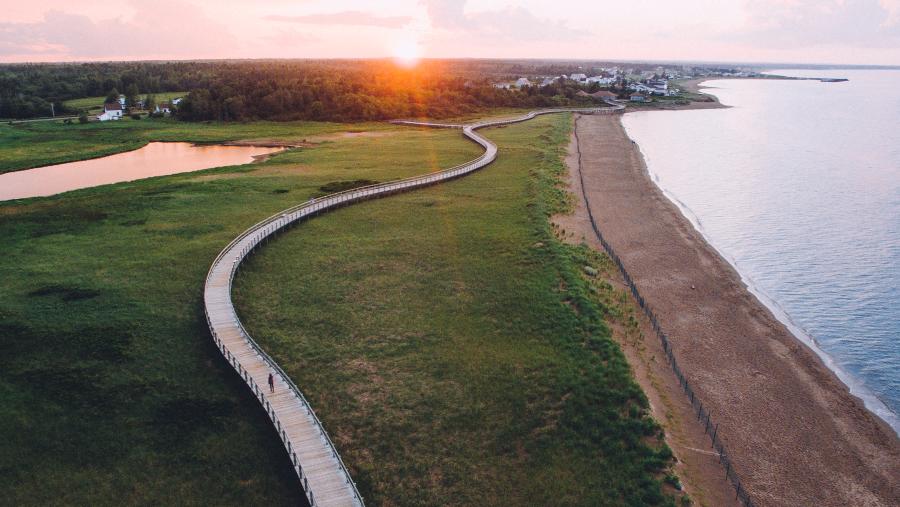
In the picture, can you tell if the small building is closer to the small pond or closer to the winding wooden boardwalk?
the small pond

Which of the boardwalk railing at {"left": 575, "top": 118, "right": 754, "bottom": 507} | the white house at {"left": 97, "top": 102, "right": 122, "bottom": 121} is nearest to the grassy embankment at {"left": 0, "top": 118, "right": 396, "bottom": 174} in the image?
the white house at {"left": 97, "top": 102, "right": 122, "bottom": 121}

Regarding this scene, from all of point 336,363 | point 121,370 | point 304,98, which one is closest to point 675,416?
point 336,363

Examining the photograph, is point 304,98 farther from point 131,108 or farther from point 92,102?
point 92,102

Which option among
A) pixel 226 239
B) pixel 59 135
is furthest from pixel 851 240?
pixel 59 135

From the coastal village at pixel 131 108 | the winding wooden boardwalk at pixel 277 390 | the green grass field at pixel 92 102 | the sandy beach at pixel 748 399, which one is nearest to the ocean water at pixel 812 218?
the sandy beach at pixel 748 399

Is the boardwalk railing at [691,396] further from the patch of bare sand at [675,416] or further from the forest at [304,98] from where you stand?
the forest at [304,98]
